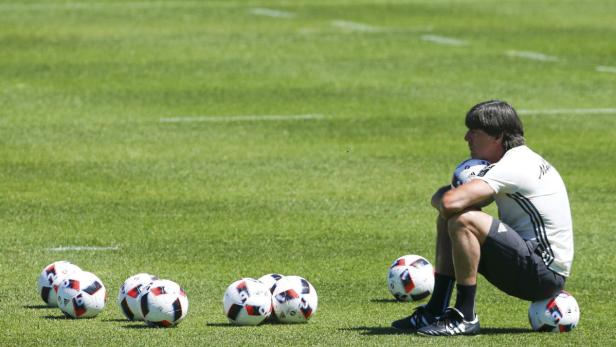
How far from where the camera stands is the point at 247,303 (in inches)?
384

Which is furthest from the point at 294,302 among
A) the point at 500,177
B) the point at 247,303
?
the point at 500,177

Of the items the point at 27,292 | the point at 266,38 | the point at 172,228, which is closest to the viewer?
the point at 27,292

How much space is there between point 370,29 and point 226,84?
535 centimetres

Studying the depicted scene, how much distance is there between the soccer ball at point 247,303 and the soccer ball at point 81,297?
951 mm

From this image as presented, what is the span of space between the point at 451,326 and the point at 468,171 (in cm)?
106

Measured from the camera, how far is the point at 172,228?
1362 centimetres

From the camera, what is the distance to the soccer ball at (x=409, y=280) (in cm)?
1088

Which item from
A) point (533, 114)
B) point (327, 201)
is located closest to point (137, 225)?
point (327, 201)

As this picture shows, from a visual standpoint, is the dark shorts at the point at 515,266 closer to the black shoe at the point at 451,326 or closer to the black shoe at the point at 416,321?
the black shoe at the point at 451,326

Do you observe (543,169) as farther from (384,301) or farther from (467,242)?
(384,301)

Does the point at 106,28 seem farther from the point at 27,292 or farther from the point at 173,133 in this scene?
the point at 27,292

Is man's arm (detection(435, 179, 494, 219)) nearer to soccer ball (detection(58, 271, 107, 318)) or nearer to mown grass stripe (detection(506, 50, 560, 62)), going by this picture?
soccer ball (detection(58, 271, 107, 318))

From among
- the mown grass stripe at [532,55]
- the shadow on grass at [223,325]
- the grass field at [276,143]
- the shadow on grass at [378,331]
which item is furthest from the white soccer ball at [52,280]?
the mown grass stripe at [532,55]

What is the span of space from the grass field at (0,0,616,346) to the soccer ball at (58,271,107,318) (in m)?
0.10
